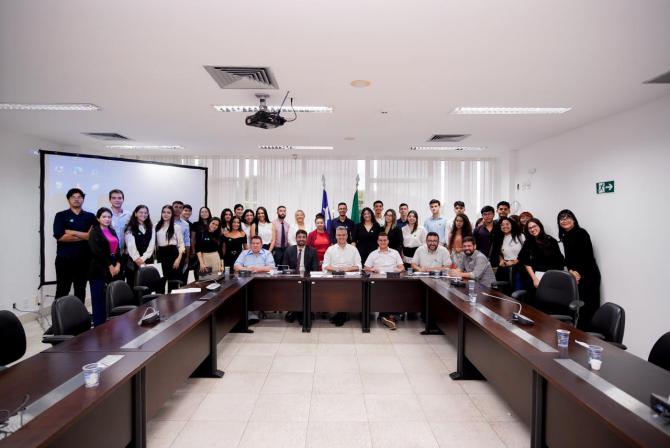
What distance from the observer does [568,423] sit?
1.81 m

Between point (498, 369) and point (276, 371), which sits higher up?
point (498, 369)

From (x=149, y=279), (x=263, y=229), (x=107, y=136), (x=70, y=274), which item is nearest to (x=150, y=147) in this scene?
(x=107, y=136)

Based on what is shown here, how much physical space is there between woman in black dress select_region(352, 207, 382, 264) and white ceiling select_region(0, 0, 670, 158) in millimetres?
1506

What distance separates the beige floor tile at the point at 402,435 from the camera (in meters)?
2.34

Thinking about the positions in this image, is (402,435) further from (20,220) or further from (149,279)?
(20,220)

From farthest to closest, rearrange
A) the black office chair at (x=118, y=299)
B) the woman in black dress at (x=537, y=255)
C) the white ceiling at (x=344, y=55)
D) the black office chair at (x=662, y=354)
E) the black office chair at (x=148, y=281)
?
the woman in black dress at (x=537, y=255) → the black office chair at (x=148, y=281) → the black office chair at (x=118, y=299) → the white ceiling at (x=344, y=55) → the black office chair at (x=662, y=354)

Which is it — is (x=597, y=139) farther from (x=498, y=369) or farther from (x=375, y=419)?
(x=375, y=419)

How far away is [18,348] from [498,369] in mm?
3378

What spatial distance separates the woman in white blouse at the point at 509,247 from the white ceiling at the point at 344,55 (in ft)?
4.73

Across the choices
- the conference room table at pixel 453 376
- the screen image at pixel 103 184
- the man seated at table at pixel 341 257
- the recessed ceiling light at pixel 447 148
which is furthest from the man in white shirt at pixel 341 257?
the screen image at pixel 103 184

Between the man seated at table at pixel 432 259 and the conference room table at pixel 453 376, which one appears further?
the man seated at table at pixel 432 259

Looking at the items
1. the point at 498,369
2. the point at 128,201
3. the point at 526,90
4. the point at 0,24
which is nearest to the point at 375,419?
the point at 498,369

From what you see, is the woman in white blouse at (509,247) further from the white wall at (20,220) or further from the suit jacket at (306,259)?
the white wall at (20,220)

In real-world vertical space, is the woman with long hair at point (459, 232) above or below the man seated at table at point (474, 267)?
above
